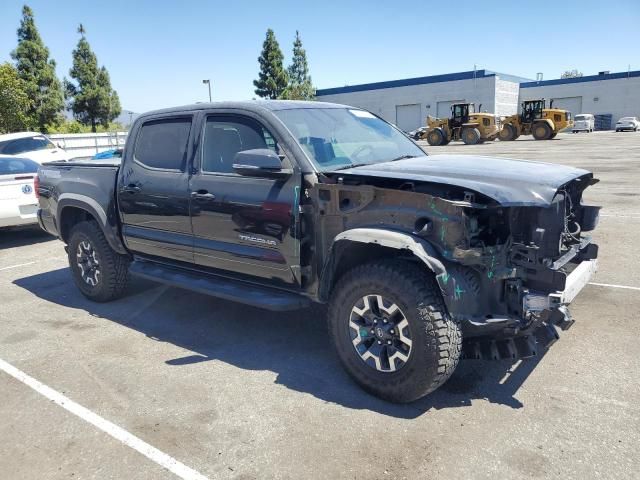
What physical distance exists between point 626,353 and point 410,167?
85.4 inches

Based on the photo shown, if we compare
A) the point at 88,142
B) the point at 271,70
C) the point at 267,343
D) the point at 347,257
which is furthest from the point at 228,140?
the point at 271,70

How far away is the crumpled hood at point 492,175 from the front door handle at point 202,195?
45.4 inches

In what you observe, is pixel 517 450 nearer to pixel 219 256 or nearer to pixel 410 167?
pixel 410 167

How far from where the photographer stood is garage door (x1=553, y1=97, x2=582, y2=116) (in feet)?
201

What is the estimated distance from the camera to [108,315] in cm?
545

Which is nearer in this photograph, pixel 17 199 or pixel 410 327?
pixel 410 327

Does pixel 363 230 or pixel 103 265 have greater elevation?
pixel 363 230

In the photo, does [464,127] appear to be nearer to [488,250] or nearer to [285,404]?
[488,250]

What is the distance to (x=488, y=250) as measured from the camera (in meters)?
3.25

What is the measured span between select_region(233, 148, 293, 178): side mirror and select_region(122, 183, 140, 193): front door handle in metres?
1.57

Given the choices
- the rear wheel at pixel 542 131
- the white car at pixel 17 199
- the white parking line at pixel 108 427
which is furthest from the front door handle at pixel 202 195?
the rear wheel at pixel 542 131

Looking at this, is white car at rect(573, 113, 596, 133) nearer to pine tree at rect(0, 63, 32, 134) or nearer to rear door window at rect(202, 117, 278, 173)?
pine tree at rect(0, 63, 32, 134)

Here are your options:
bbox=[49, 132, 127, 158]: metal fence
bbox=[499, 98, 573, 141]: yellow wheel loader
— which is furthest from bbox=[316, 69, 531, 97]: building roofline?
bbox=[49, 132, 127, 158]: metal fence

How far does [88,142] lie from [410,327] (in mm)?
26931
